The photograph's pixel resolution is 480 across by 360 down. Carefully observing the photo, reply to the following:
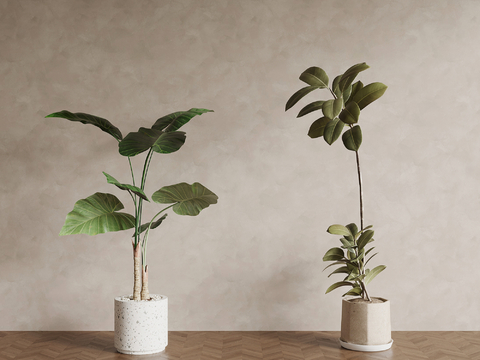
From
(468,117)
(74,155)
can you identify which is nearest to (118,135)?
(74,155)

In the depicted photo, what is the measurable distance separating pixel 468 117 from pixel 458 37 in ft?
2.10

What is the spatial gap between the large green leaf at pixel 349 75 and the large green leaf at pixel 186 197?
108cm

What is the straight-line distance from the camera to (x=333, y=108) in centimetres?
268

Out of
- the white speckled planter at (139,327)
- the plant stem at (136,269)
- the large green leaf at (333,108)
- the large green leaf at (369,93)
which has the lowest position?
the white speckled planter at (139,327)

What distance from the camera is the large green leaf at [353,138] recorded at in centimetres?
276

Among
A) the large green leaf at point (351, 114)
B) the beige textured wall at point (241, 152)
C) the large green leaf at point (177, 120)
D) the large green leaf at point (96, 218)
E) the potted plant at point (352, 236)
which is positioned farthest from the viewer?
the beige textured wall at point (241, 152)

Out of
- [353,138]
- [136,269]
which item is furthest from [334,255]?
[136,269]

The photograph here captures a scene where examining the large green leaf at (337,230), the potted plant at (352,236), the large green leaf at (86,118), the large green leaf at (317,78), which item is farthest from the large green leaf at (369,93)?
the large green leaf at (86,118)

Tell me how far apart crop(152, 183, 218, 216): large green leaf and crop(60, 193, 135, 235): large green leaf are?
0.85 ft

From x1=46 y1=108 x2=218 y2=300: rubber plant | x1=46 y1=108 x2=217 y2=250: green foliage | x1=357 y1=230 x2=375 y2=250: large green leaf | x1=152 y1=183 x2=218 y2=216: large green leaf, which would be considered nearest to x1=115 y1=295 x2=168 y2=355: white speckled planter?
x1=46 y1=108 x2=218 y2=300: rubber plant

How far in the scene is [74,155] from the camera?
3.40m

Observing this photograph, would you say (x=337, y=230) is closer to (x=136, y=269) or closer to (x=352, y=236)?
(x=352, y=236)

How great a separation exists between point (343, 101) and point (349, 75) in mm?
204

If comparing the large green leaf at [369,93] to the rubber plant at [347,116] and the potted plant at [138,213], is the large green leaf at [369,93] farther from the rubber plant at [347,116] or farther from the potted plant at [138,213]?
the potted plant at [138,213]
